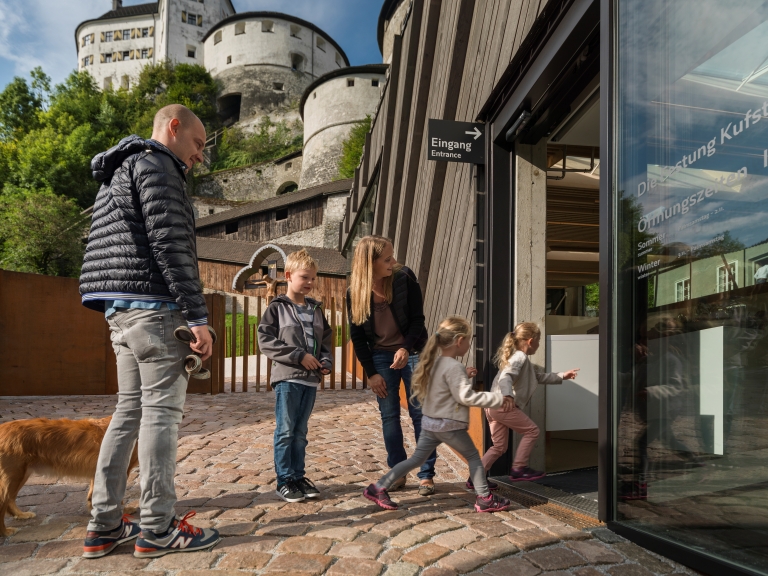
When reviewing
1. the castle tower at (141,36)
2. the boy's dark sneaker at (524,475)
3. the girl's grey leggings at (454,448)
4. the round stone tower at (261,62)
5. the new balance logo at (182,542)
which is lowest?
the boy's dark sneaker at (524,475)

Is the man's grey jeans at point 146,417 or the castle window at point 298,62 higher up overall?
the castle window at point 298,62

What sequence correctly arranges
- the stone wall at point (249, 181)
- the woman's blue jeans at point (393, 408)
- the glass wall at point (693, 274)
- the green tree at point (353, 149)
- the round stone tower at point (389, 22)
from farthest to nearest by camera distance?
the stone wall at point (249, 181) < the round stone tower at point (389, 22) < the green tree at point (353, 149) < the woman's blue jeans at point (393, 408) < the glass wall at point (693, 274)

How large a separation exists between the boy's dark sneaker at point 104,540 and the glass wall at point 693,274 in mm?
2354

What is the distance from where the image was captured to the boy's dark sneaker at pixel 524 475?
14.6 ft

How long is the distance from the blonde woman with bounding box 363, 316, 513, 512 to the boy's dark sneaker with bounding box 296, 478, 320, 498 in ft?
1.07

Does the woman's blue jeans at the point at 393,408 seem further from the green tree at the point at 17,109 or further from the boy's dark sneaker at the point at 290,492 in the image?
the green tree at the point at 17,109

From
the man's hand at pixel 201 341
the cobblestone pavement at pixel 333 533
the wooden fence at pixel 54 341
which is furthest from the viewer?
the wooden fence at pixel 54 341

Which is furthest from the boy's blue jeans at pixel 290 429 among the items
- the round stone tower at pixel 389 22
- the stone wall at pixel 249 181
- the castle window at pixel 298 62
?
the castle window at pixel 298 62

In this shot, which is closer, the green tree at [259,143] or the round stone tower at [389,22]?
the round stone tower at [389,22]

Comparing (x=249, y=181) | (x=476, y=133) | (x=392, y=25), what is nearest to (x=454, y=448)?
(x=476, y=133)

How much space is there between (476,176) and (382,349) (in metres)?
1.84

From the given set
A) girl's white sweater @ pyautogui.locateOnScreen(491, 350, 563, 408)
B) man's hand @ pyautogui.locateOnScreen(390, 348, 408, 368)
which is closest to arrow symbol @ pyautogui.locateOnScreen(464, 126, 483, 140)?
girl's white sweater @ pyautogui.locateOnScreen(491, 350, 563, 408)

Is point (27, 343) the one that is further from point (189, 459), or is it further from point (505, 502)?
point (505, 502)

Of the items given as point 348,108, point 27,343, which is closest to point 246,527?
point 27,343
